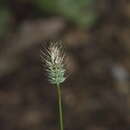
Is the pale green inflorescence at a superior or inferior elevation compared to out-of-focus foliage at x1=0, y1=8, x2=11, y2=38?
inferior

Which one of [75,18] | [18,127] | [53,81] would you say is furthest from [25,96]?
[53,81]

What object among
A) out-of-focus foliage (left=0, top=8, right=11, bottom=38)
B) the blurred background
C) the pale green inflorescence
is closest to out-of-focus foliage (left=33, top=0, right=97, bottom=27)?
the blurred background

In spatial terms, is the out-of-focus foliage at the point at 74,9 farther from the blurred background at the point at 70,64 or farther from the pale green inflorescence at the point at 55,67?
the pale green inflorescence at the point at 55,67

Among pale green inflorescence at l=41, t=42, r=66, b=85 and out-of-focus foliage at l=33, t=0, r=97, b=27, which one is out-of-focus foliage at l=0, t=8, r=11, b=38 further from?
pale green inflorescence at l=41, t=42, r=66, b=85

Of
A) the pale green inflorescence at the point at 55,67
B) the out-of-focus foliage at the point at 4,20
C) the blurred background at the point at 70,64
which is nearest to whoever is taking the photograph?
the pale green inflorescence at the point at 55,67

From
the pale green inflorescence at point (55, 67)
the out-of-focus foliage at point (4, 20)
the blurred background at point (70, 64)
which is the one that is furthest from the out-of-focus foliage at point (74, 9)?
the pale green inflorescence at point (55, 67)

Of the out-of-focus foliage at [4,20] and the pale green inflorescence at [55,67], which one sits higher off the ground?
the out-of-focus foliage at [4,20]

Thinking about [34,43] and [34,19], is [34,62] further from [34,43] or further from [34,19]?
[34,19]

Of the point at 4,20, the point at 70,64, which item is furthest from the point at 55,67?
the point at 4,20
